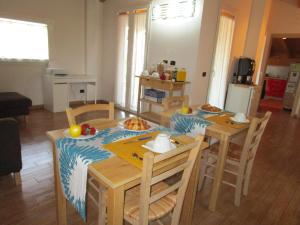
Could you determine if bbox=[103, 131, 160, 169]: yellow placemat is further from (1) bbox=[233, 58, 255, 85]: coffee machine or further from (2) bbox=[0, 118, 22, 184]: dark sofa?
(1) bbox=[233, 58, 255, 85]: coffee machine

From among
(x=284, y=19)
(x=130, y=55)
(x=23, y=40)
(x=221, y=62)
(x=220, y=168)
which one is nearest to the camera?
(x=220, y=168)

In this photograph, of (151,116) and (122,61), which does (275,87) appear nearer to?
(151,116)

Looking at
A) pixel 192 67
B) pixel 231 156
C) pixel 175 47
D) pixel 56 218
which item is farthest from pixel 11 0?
pixel 231 156

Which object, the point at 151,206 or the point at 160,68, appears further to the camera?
the point at 160,68

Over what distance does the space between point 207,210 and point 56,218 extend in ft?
4.17

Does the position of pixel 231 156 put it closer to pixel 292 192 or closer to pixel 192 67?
pixel 292 192

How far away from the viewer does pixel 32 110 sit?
180 inches

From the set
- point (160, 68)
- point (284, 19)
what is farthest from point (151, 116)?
point (284, 19)

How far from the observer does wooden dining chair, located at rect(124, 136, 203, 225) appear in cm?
100

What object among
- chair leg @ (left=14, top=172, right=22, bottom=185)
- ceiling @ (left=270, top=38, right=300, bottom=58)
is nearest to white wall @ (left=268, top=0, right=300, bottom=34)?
ceiling @ (left=270, top=38, right=300, bottom=58)

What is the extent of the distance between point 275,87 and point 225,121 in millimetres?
7171

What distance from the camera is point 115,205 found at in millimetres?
1017

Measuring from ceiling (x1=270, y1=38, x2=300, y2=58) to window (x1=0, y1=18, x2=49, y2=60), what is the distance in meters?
6.87

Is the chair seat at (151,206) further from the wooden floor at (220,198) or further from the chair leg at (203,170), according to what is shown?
the chair leg at (203,170)
